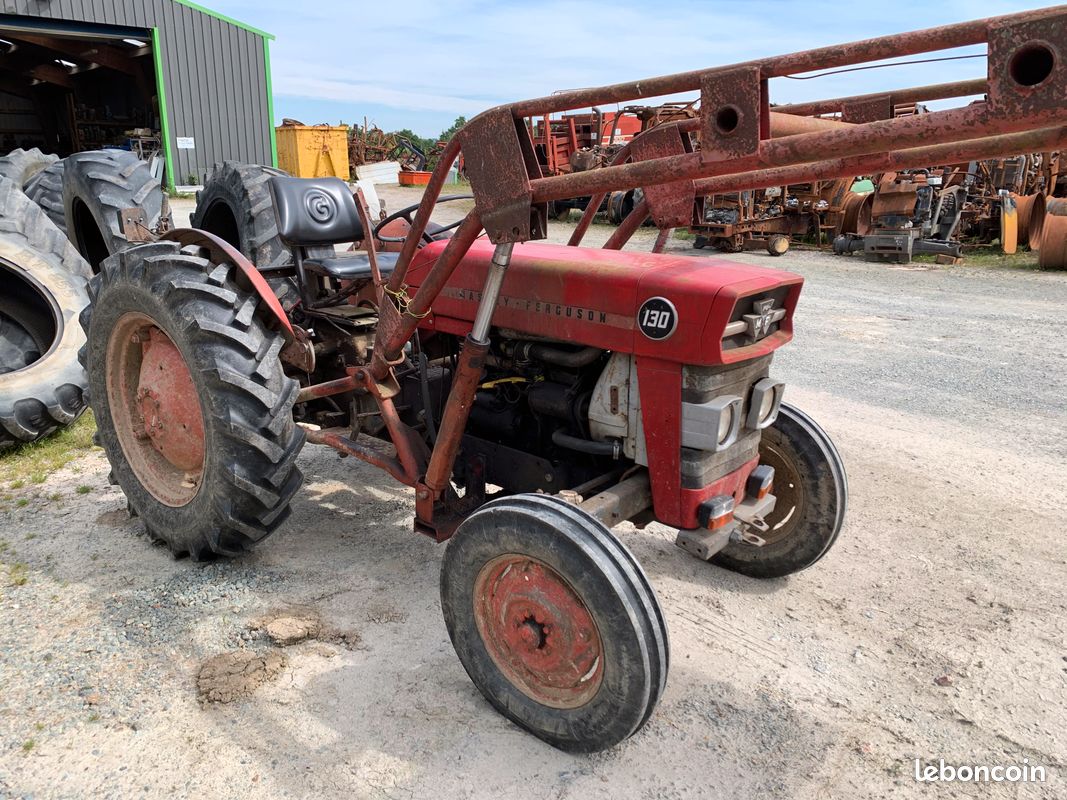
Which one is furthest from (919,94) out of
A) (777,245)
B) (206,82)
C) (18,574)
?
(206,82)

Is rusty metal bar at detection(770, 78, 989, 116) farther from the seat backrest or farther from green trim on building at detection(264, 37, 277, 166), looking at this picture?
green trim on building at detection(264, 37, 277, 166)

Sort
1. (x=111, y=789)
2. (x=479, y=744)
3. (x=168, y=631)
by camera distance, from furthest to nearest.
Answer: (x=168, y=631), (x=479, y=744), (x=111, y=789)

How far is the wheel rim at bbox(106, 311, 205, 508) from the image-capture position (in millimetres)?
3342

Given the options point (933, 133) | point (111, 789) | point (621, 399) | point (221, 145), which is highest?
point (221, 145)

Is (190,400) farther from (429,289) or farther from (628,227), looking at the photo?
(628,227)

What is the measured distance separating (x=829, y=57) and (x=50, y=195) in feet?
23.8

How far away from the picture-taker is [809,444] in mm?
3104

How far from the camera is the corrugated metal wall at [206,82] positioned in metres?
16.8

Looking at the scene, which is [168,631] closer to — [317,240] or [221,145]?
[317,240]

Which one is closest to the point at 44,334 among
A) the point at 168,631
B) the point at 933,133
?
the point at 168,631

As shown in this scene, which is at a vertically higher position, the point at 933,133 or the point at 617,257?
the point at 933,133

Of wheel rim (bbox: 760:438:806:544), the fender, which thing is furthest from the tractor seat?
Result: wheel rim (bbox: 760:438:806:544)

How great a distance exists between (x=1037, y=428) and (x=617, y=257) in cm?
381

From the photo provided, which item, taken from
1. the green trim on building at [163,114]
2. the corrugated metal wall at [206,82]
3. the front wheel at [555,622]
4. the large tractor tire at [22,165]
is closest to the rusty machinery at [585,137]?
the corrugated metal wall at [206,82]
